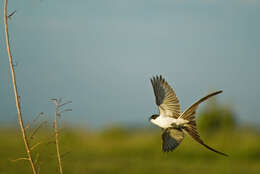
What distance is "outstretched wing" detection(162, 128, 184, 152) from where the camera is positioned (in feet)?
4.90

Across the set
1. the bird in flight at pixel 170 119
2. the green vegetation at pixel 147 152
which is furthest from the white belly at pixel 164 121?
the green vegetation at pixel 147 152

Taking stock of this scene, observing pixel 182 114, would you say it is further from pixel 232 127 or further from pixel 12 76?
pixel 232 127

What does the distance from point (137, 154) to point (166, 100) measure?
7637 mm

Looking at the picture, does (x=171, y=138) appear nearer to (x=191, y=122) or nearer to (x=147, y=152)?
(x=191, y=122)

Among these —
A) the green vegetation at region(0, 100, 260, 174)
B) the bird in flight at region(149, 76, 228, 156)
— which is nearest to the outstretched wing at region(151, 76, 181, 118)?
the bird in flight at region(149, 76, 228, 156)

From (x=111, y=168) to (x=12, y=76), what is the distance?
18.8ft

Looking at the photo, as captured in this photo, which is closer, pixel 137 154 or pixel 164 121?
pixel 164 121

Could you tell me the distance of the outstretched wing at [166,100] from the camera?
1.50 m

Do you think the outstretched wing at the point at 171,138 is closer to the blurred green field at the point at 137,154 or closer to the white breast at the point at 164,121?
the white breast at the point at 164,121

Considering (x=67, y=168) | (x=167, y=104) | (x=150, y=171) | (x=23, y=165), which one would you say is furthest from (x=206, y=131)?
(x=167, y=104)

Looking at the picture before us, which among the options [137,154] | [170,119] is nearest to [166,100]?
[170,119]

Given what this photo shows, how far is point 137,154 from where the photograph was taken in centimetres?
899

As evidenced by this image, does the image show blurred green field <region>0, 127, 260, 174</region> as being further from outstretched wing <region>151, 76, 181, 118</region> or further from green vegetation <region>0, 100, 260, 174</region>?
outstretched wing <region>151, 76, 181, 118</region>

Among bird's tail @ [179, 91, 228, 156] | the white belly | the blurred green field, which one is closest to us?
bird's tail @ [179, 91, 228, 156]
